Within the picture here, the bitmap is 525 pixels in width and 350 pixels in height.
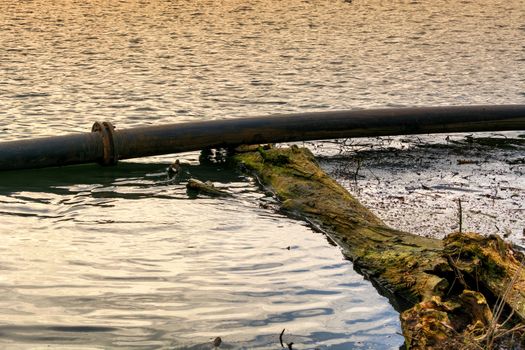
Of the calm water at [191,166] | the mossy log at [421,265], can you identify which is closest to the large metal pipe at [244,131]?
the calm water at [191,166]

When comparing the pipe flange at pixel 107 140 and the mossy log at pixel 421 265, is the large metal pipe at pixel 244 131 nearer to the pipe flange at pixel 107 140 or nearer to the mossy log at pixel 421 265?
the pipe flange at pixel 107 140

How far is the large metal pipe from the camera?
31.0 ft

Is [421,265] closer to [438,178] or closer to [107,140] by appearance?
[438,178]

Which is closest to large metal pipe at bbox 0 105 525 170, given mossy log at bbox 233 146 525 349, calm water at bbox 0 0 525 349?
calm water at bbox 0 0 525 349

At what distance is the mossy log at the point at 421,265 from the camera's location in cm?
530

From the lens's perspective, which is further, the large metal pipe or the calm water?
the large metal pipe

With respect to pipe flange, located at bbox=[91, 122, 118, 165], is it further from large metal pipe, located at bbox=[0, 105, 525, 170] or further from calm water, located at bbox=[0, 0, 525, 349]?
calm water, located at bbox=[0, 0, 525, 349]

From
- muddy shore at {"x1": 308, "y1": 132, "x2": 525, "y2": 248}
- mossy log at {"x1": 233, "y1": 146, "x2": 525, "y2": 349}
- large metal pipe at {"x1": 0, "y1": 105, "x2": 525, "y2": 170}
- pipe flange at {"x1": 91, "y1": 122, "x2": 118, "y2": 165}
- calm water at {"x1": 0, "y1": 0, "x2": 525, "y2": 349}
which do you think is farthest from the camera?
pipe flange at {"x1": 91, "y1": 122, "x2": 118, "y2": 165}

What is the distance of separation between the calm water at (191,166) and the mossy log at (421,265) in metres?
0.17

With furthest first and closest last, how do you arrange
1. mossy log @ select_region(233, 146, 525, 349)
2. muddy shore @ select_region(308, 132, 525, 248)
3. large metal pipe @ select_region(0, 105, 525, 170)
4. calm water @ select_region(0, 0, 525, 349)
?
large metal pipe @ select_region(0, 105, 525, 170), muddy shore @ select_region(308, 132, 525, 248), calm water @ select_region(0, 0, 525, 349), mossy log @ select_region(233, 146, 525, 349)

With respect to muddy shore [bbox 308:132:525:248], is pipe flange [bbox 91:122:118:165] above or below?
above

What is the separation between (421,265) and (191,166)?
4.48 m

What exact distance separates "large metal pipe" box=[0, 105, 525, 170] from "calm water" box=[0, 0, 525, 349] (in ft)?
0.84

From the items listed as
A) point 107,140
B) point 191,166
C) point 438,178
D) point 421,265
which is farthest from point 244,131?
point 421,265
